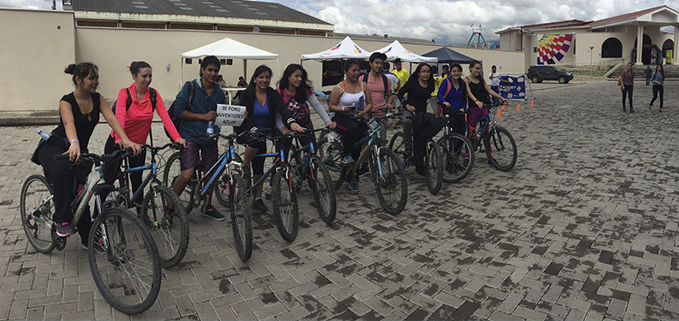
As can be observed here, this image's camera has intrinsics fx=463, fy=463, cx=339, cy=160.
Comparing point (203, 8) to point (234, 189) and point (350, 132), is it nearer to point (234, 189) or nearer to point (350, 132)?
point (350, 132)

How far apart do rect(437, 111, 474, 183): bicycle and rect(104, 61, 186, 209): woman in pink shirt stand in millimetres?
3896

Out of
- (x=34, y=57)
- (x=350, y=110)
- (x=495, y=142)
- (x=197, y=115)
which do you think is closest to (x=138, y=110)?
(x=197, y=115)

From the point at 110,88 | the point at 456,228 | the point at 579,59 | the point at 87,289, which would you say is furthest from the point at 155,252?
the point at 579,59

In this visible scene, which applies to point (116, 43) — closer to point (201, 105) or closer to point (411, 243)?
point (201, 105)

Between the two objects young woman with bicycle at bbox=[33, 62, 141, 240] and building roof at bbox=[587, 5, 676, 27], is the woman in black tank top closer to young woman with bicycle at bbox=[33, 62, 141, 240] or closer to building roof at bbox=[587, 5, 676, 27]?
young woman with bicycle at bbox=[33, 62, 141, 240]

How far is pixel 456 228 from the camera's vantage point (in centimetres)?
493

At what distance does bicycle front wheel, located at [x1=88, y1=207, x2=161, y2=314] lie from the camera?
3.11m

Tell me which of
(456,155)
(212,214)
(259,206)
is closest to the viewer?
(212,214)

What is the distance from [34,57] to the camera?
15.7 metres

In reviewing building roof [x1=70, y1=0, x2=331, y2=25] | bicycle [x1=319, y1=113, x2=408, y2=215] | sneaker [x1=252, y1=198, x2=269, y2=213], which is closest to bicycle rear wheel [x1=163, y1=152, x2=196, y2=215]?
sneaker [x1=252, y1=198, x2=269, y2=213]

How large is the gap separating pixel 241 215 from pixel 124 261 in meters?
1.04

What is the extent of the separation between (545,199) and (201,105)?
4337mm

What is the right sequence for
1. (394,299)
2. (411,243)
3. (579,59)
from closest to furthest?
(394,299) → (411,243) → (579,59)

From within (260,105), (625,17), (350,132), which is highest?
(625,17)
